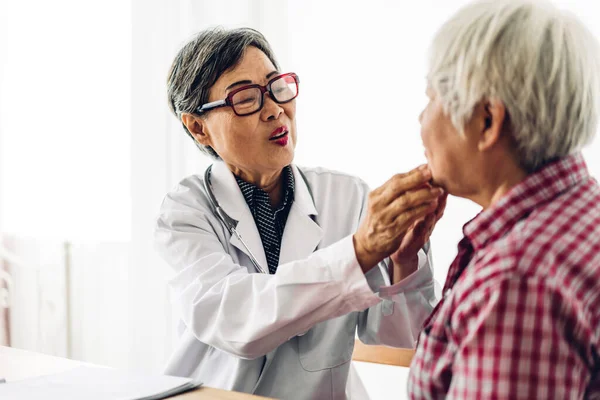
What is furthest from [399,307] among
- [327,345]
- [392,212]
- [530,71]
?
[530,71]

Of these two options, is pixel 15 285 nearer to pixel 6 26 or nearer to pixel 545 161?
pixel 6 26

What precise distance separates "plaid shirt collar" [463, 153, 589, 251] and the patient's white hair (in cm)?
2

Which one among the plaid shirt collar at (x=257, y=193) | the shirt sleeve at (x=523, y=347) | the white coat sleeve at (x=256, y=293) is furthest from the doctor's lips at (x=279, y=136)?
the shirt sleeve at (x=523, y=347)

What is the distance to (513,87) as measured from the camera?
84cm

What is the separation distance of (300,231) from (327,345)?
25 cm

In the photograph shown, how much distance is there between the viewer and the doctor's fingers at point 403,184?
107 centimetres

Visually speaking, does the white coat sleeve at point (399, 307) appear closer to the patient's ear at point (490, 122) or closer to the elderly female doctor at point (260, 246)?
the elderly female doctor at point (260, 246)

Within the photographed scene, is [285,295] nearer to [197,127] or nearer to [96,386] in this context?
[96,386]

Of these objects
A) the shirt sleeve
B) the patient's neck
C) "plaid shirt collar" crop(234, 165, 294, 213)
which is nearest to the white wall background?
"plaid shirt collar" crop(234, 165, 294, 213)

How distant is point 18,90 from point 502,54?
92.9 inches

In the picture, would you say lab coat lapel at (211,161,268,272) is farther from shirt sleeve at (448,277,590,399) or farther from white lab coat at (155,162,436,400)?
shirt sleeve at (448,277,590,399)

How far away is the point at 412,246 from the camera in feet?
4.23

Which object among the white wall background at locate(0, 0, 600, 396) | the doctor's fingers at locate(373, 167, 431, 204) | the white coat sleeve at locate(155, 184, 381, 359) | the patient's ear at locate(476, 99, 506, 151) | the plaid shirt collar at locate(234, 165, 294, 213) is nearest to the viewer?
the patient's ear at locate(476, 99, 506, 151)

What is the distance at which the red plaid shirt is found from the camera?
75 cm
